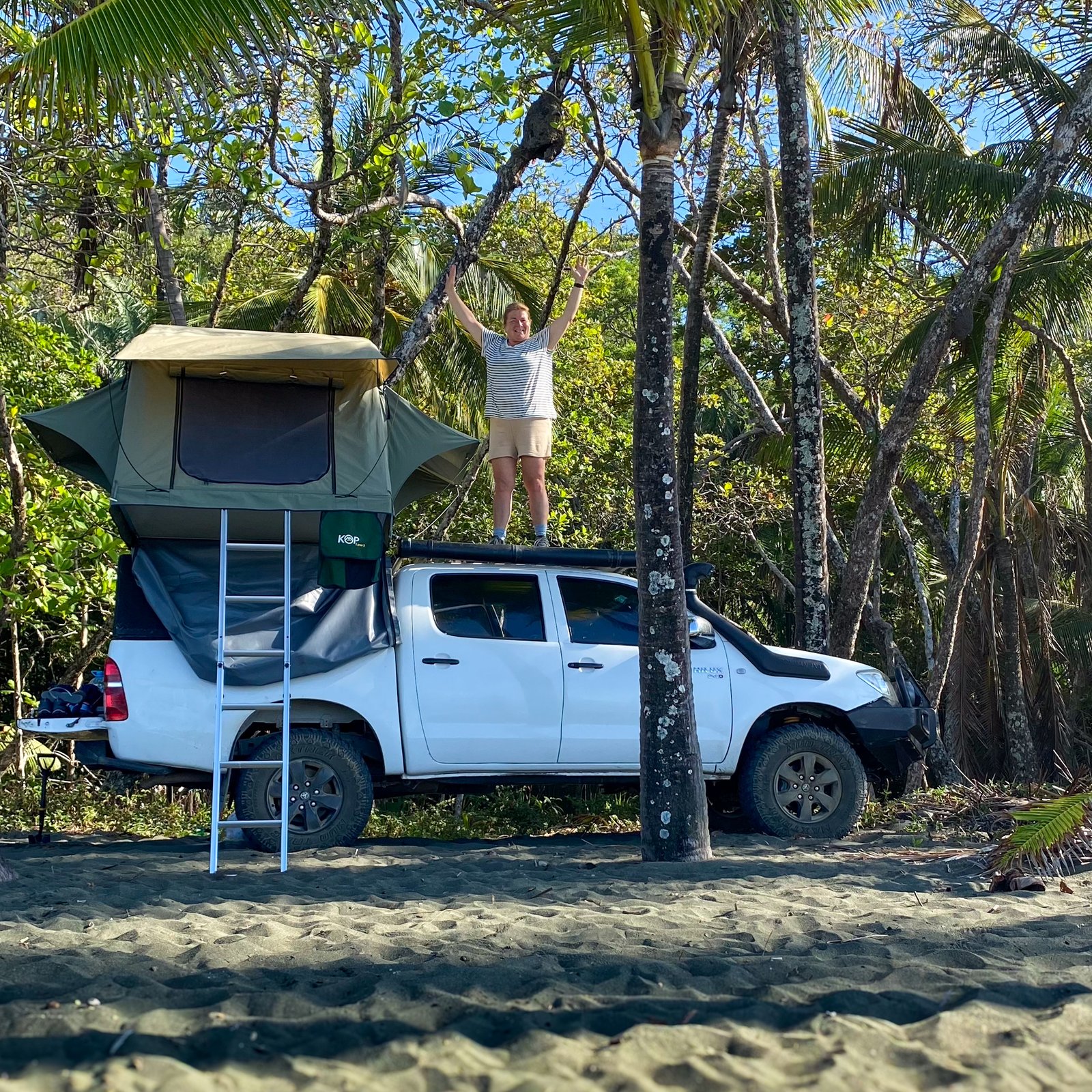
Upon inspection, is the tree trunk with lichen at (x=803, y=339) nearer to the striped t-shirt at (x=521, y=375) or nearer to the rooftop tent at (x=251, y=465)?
the striped t-shirt at (x=521, y=375)

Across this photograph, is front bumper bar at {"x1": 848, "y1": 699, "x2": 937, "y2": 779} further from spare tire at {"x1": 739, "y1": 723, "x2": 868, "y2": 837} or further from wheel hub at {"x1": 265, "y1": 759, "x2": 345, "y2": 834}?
wheel hub at {"x1": 265, "y1": 759, "x2": 345, "y2": 834}

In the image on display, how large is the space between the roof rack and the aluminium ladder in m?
0.91

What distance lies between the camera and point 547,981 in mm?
3932

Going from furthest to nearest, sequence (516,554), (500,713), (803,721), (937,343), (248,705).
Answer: (937,343), (803,721), (516,554), (500,713), (248,705)

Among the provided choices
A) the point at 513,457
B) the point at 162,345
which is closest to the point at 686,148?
the point at 513,457

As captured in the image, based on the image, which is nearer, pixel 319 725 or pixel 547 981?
pixel 547 981

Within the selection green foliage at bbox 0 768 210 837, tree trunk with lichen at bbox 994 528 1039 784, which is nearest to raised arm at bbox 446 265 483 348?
green foliage at bbox 0 768 210 837

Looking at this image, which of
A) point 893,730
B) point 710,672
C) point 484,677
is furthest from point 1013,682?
point 484,677

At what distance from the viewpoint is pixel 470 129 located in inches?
389

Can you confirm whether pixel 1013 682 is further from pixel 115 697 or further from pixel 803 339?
pixel 115 697

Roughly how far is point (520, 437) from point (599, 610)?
5.02 feet

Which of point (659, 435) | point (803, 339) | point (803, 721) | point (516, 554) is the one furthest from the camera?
point (803, 339)

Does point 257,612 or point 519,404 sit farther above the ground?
point 519,404

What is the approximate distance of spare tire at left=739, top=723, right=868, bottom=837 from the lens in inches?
322
